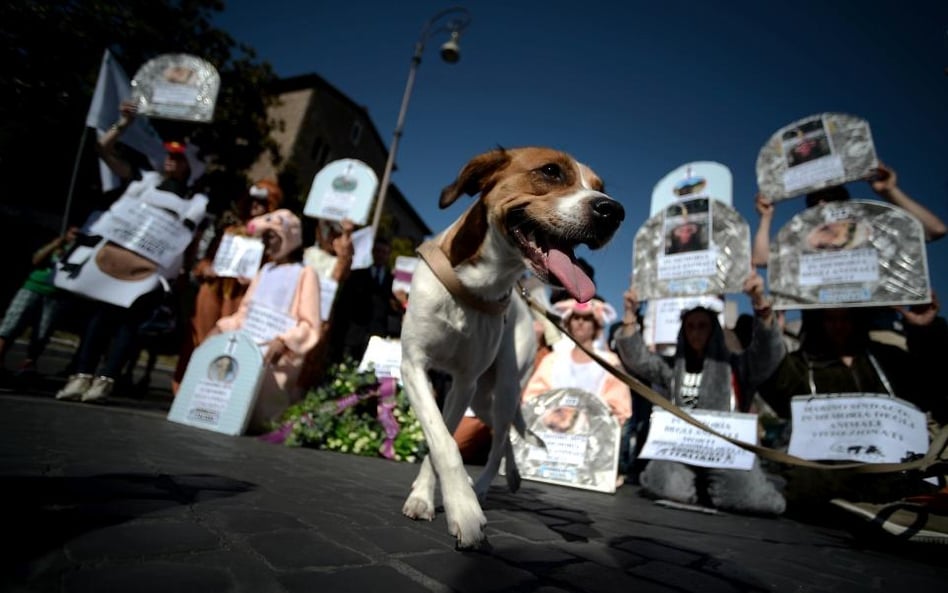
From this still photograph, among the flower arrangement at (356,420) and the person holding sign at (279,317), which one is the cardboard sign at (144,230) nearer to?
the person holding sign at (279,317)

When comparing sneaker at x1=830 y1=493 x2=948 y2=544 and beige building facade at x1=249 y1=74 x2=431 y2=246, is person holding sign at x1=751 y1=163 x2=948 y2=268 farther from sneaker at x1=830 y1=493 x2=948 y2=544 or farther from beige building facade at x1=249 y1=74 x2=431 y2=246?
beige building facade at x1=249 y1=74 x2=431 y2=246

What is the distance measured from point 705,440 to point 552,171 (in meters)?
3.13

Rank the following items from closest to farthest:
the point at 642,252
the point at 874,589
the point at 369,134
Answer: the point at 874,589 → the point at 642,252 → the point at 369,134

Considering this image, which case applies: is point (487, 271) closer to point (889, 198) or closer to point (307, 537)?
point (307, 537)

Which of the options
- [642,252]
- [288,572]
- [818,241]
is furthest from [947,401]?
[288,572]

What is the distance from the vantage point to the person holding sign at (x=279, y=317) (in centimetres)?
532

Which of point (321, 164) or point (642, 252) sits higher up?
point (321, 164)

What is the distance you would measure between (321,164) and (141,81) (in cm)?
2572

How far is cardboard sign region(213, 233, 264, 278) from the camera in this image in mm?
5961

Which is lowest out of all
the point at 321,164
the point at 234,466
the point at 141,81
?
the point at 234,466

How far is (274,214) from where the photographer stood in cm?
605

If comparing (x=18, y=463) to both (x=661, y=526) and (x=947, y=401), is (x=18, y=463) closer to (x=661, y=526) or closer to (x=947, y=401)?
(x=661, y=526)

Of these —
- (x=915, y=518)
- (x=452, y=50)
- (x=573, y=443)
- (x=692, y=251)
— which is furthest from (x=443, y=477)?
(x=452, y=50)

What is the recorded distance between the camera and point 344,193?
705cm
